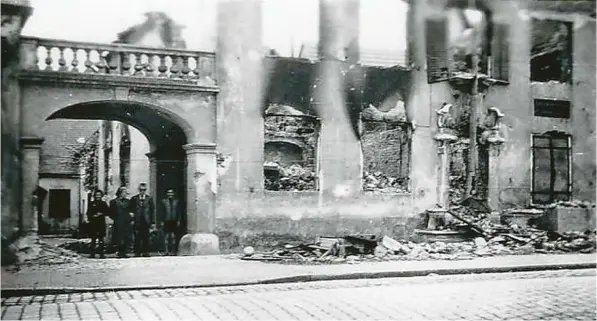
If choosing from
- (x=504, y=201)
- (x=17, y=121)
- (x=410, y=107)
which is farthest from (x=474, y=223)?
(x=17, y=121)

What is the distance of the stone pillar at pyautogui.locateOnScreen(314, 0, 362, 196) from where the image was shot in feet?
17.0

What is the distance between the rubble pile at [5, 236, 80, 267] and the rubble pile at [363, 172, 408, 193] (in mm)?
2256

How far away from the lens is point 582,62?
536cm

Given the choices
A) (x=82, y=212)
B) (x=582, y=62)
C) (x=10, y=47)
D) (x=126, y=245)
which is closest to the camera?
(x=10, y=47)

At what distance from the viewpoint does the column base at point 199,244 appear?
5222 mm

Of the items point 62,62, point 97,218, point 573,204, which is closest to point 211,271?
point 97,218

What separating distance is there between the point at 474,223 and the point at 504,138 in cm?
69

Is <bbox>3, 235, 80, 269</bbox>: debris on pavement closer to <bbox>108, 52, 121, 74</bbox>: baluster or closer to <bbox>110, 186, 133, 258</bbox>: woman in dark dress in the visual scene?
<bbox>110, 186, 133, 258</bbox>: woman in dark dress

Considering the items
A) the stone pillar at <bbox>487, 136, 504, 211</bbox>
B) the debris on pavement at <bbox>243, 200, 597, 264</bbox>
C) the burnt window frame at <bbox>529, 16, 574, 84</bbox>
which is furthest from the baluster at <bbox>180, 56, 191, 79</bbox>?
the burnt window frame at <bbox>529, 16, 574, 84</bbox>

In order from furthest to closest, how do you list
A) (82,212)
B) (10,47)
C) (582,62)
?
1. (582,62)
2. (82,212)
3. (10,47)

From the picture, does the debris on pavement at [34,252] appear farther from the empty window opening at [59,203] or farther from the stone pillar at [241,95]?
the stone pillar at [241,95]

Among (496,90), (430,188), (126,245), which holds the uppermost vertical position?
(496,90)

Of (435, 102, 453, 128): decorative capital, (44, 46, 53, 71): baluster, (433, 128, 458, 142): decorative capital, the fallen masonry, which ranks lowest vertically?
the fallen masonry

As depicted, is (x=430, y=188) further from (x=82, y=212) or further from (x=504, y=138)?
(x=82, y=212)
